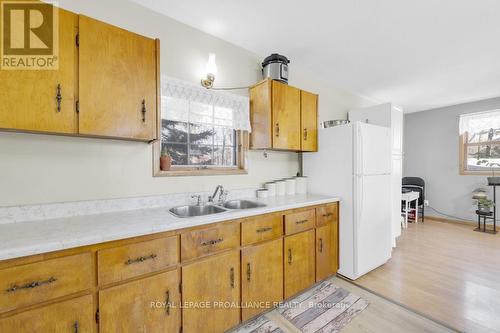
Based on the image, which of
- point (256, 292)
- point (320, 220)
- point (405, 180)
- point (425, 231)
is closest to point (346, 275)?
point (320, 220)

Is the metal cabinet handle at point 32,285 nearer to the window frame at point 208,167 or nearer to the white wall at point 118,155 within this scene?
the white wall at point 118,155

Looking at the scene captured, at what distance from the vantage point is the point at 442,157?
486 cm

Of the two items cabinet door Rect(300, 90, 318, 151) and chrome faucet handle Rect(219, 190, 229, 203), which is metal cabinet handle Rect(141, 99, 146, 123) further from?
cabinet door Rect(300, 90, 318, 151)

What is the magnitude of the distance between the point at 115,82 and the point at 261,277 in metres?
1.74

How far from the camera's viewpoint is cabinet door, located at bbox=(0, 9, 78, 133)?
112 cm

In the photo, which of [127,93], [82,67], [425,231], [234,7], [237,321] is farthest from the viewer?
[425,231]

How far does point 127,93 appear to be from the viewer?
57.1 inches

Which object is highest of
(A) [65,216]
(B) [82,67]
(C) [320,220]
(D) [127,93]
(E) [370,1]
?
(E) [370,1]

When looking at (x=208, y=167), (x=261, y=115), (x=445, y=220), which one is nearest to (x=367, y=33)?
(x=261, y=115)

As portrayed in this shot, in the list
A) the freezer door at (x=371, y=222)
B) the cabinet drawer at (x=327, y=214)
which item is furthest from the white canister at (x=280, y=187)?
the freezer door at (x=371, y=222)

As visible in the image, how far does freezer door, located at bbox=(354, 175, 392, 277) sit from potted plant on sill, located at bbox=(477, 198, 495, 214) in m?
2.82

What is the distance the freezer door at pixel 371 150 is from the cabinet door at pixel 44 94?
7.71ft

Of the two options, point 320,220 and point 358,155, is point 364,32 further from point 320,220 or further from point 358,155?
point 320,220

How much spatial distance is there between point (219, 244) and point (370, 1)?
2.23m
